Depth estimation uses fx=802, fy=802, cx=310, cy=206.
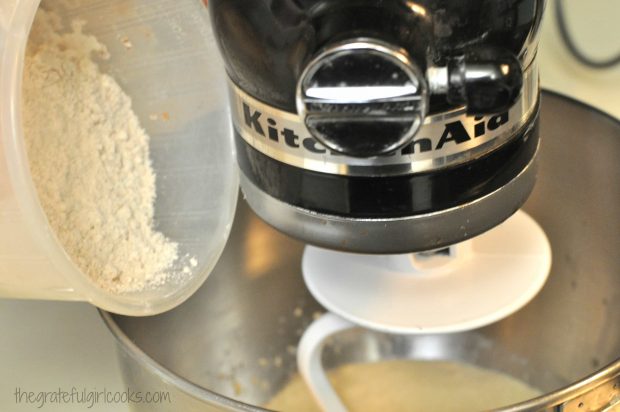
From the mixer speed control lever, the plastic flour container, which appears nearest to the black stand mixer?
the mixer speed control lever

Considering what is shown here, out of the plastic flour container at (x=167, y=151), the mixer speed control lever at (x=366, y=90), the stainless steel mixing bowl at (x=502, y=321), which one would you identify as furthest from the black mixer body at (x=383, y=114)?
the stainless steel mixing bowl at (x=502, y=321)

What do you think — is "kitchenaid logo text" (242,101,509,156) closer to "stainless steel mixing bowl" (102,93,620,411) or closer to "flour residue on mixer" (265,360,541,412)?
"stainless steel mixing bowl" (102,93,620,411)

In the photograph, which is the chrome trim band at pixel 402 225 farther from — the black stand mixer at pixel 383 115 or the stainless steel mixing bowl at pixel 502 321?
the stainless steel mixing bowl at pixel 502 321

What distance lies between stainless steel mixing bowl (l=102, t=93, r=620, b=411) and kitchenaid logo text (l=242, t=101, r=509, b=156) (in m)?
0.24

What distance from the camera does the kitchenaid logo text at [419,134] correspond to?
376 millimetres

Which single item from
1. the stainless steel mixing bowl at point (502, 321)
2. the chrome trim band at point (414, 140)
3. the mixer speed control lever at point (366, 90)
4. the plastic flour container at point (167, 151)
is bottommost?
the stainless steel mixing bowl at point (502, 321)

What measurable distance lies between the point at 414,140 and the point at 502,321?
1.31ft

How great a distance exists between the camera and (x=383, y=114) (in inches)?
13.3

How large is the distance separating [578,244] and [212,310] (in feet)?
1.04

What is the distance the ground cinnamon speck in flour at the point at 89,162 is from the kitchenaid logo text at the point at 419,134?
16 cm

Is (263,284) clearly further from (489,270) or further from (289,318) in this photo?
(489,270)

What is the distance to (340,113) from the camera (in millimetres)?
339
